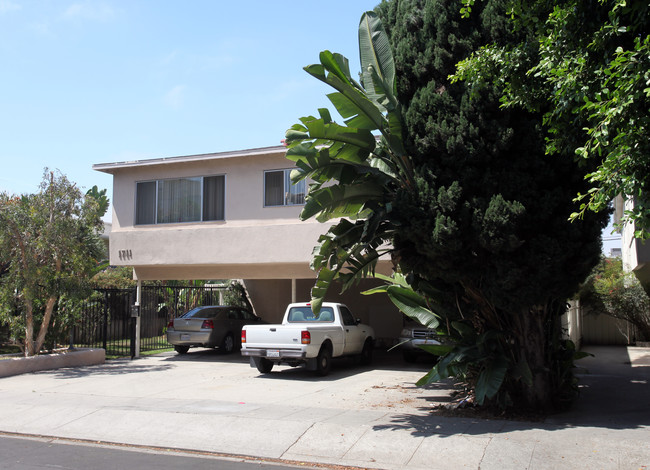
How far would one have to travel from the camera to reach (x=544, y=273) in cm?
790

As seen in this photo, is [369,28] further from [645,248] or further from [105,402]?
[105,402]

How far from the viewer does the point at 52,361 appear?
602 inches

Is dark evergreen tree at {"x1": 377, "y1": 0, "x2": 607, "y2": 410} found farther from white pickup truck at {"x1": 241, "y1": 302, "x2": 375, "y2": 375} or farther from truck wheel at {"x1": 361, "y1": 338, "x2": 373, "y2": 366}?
truck wheel at {"x1": 361, "y1": 338, "x2": 373, "y2": 366}

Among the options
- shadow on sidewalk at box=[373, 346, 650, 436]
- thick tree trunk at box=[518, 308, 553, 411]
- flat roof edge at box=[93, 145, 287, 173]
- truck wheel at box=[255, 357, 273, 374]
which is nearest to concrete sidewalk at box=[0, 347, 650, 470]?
shadow on sidewalk at box=[373, 346, 650, 436]

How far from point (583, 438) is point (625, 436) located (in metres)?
0.56

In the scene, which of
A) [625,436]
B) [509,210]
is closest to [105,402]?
[509,210]

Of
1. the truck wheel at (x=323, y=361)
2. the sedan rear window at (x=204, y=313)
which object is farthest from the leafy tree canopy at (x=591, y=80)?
the sedan rear window at (x=204, y=313)

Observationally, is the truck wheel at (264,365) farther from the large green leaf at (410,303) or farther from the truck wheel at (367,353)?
the large green leaf at (410,303)

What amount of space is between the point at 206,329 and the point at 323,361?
540 cm

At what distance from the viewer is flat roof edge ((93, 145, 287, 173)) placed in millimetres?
15922

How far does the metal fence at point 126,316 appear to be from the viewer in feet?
59.8

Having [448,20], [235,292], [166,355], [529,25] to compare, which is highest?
[448,20]

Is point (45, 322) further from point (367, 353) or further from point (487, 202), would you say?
point (487, 202)

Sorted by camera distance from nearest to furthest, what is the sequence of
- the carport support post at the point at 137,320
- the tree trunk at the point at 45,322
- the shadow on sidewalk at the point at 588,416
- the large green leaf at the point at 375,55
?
the shadow on sidewalk at the point at 588,416 < the large green leaf at the point at 375,55 < the tree trunk at the point at 45,322 < the carport support post at the point at 137,320
